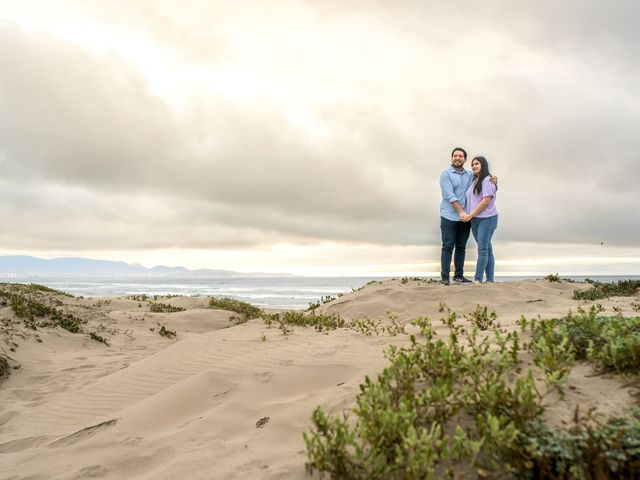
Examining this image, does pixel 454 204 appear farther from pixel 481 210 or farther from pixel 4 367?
pixel 4 367

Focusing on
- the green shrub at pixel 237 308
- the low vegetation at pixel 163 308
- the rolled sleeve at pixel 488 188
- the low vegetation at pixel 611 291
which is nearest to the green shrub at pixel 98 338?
the low vegetation at pixel 163 308

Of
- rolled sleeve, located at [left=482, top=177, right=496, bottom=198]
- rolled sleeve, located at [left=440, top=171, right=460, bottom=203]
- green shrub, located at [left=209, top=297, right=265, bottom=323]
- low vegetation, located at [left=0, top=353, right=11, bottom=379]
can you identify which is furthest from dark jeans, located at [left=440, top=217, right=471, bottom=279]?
low vegetation, located at [left=0, top=353, right=11, bottom=379]

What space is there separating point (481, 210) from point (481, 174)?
954 mm

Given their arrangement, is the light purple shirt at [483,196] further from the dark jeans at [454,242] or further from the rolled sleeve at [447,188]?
the dark jeans at [454,242]

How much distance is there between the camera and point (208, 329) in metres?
12.0

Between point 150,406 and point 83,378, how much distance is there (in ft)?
8.64

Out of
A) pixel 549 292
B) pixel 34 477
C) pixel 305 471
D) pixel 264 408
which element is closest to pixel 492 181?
pixel 549 292

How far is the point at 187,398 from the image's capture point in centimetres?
459

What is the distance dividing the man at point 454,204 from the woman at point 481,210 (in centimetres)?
37

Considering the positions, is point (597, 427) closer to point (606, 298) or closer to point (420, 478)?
point (420, 478)

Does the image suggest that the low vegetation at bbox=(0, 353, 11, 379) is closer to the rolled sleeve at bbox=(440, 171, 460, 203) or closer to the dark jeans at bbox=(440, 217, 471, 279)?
the dark jeans at bbox=(440, 217, 471, 279)

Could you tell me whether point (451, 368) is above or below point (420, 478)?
above

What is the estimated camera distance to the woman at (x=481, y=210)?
10641mm

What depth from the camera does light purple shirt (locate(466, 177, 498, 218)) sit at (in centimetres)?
1056
